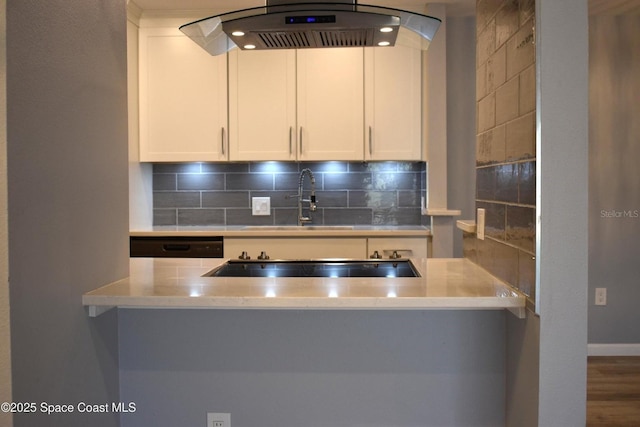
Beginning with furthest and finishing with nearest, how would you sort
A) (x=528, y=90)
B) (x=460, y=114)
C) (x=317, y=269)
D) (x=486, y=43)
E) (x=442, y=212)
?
(x=460, y=114)
(x=442, y=212)
(x=317, y=269)
(x=486, y=43)
(x=528, y=90)

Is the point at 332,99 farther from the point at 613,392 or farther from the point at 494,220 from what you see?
the point at 613,392

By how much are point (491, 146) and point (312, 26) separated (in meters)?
0.73

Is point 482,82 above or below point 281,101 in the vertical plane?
below

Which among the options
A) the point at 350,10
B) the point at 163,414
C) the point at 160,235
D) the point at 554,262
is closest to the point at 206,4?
the point at 160,235

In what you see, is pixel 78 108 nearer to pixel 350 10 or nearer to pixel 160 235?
pixel 350 10

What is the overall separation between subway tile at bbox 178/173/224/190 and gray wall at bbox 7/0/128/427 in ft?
7.26

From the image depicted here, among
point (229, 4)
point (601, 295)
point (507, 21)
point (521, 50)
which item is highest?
point (229, 4)

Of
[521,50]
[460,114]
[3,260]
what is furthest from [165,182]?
[521,50]

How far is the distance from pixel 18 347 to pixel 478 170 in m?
1.61

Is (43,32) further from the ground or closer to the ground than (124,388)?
further from the ground

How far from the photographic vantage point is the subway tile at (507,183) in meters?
1.64

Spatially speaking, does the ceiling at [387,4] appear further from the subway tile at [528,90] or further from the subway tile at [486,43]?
the subway tile at [528,90]

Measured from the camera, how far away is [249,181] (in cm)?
413

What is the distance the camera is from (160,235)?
3.63m
